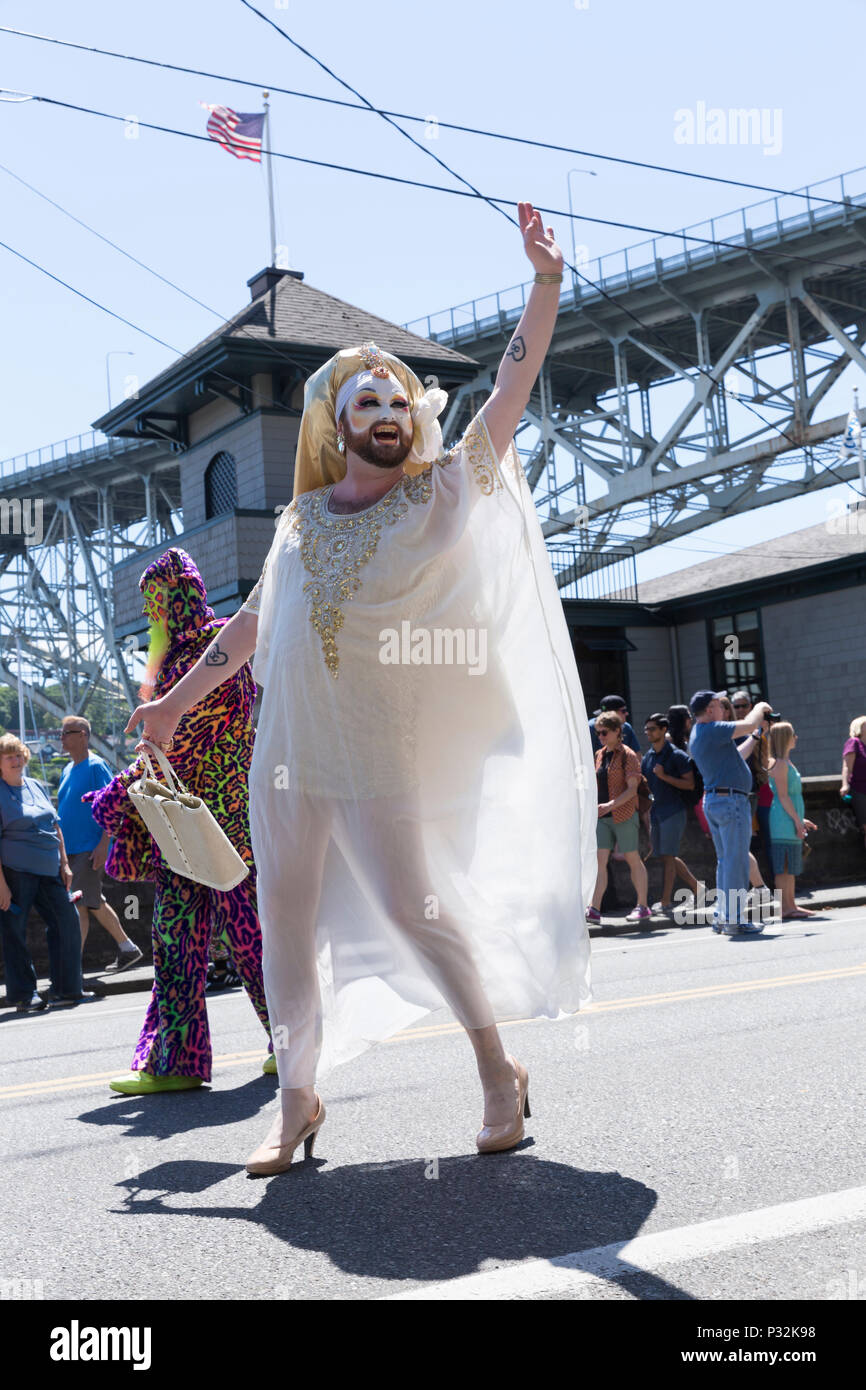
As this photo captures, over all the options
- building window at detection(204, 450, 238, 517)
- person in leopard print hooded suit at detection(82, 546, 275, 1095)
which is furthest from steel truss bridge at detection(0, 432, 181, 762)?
person in leopard print hooded suit at detection(82, 546, 275, 1095)

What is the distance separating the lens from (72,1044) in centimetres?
684

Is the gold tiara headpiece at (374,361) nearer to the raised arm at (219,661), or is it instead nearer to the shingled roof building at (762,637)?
the raised arm at (219,661)

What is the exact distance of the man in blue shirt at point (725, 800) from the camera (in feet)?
34.5

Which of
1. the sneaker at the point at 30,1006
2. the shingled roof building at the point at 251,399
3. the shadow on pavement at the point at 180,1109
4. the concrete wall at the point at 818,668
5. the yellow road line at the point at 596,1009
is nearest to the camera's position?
the shadow on pavement at the point at 180,1109

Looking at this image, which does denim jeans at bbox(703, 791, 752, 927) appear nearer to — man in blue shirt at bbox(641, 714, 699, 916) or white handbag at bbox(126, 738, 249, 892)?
man in blue shirt at bbox(641, 714, 699, 916)

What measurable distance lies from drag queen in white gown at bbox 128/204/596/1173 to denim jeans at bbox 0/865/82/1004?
5.69 meters

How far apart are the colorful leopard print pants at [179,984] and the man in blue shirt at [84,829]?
4985 mm

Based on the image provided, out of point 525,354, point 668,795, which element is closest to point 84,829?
point 668,795

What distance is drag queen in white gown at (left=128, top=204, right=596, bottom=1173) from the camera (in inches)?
143

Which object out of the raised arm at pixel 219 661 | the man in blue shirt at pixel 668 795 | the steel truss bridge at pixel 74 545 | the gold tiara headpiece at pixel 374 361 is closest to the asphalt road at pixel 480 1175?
the raised arm at pixel 219 661

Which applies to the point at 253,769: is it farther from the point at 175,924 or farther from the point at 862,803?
the point at 862,803
